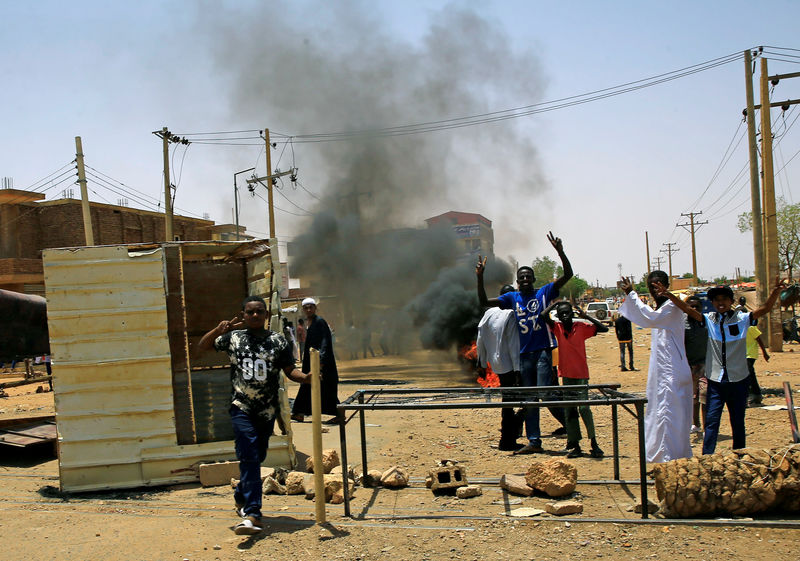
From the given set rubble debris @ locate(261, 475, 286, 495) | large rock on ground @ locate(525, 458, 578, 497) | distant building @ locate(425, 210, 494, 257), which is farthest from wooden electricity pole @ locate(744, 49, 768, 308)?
distant building @ locate(425, 210, 494, 257)

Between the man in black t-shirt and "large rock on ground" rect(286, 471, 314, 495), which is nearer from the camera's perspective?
the man in black t-shirt

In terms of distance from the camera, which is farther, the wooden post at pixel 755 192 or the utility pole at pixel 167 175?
the utility pole at pixel 167 175

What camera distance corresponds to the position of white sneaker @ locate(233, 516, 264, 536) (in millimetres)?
4262

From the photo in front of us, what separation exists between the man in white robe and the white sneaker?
3251mm

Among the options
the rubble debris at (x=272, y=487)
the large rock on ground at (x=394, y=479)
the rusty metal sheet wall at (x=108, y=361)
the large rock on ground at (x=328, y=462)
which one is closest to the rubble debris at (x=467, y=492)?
the large rock on ground at (x=394, y=479)

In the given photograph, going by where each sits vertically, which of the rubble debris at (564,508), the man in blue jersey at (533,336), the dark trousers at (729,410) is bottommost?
the rubble debris at (564,508)

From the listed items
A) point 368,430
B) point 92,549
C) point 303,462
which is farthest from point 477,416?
point 92,549

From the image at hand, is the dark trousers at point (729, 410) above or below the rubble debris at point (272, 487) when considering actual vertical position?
above

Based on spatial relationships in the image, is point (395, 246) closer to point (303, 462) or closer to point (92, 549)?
point (303, 462)

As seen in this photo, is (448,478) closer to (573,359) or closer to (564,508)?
(564,508)

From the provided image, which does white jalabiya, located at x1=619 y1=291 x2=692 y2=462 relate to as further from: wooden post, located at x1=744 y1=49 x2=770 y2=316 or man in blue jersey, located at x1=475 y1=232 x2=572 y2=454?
wooden post, located at x1=744 y1=49 x2=770 y2=316

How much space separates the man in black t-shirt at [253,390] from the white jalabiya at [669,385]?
9.41 feet

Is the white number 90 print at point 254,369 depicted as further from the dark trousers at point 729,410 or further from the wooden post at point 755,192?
the wooden post at point 755,192

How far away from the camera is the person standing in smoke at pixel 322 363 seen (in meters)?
8.22
